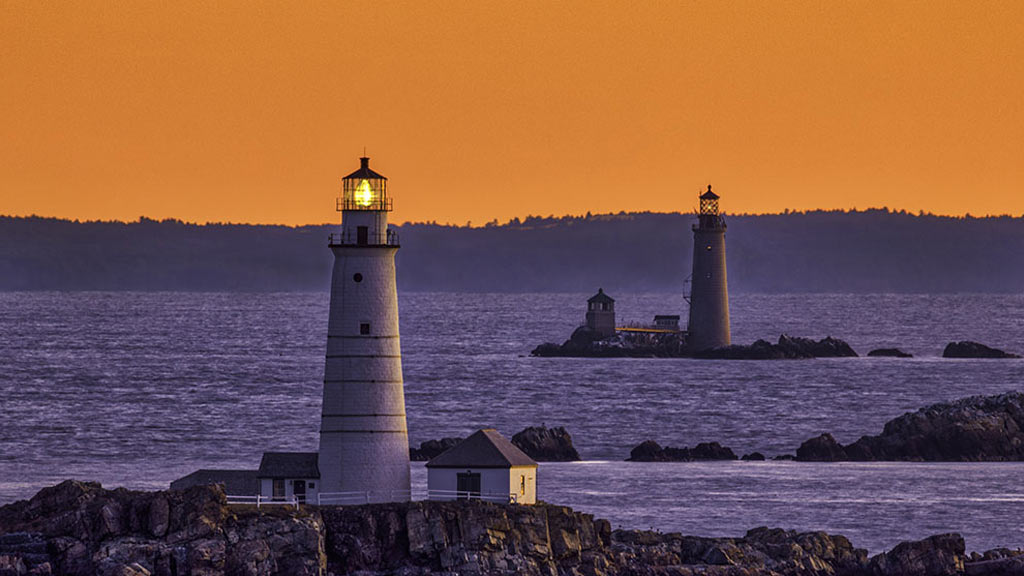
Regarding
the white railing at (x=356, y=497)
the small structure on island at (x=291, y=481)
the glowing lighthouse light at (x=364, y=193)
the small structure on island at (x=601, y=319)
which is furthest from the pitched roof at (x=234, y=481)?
the small structure on island at (x=601, y=319)

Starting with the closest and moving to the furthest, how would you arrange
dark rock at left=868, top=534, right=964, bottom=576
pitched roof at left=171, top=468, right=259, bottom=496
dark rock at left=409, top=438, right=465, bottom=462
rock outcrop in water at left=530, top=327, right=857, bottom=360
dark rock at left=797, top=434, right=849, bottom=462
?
pitched roof at left=171, top=468, right=259, bottom=496 → dark rock at left=868, top=534, right=964, bottom=576 → dark rock at left=409, top=438, right=465, bottom=462 → dark rock at left=797, top=434, right=849, bottom=462 → rock outcrop in water at left=530, top=327, right=857, bottom=360

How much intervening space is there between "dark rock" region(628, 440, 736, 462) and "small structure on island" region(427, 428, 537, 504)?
1025 inches

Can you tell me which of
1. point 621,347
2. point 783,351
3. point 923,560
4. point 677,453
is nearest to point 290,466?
point 923,560

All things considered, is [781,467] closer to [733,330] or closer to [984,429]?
[984,429]

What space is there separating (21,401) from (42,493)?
175ft

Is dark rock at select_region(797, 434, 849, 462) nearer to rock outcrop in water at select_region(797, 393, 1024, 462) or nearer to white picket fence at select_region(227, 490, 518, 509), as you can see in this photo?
rock outcrop in water at select_region(797, 393, 1024, 462)

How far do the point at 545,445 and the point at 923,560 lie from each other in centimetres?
2334

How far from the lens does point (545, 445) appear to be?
59.5m

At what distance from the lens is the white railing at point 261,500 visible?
34.7 meters

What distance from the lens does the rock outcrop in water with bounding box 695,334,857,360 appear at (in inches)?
4496

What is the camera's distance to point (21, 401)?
285ft

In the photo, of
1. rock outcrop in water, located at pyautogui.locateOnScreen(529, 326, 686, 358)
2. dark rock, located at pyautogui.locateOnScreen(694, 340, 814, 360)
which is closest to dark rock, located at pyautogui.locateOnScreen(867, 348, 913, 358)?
dark rock, located at pyautogui.locateOnScreen(694, 340, 814, 360)

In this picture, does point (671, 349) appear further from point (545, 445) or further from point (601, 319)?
point (545, 445)

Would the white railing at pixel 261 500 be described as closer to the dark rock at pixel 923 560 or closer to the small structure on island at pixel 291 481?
the small structure on island at pixel 291 481
